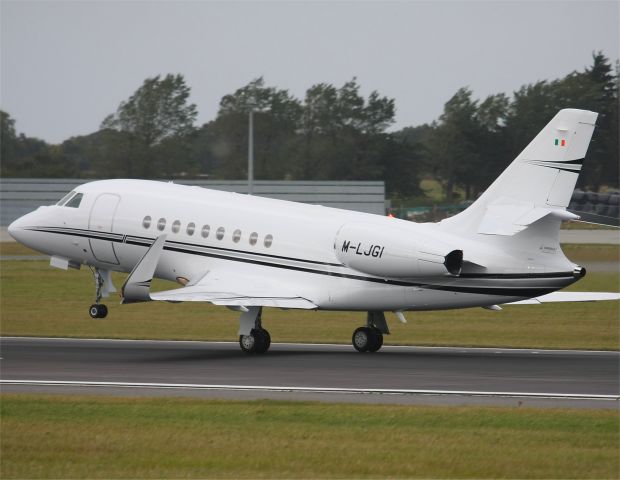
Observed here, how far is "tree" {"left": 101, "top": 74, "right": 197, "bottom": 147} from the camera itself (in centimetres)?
8244

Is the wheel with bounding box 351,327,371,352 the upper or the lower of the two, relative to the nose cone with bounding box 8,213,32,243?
lower

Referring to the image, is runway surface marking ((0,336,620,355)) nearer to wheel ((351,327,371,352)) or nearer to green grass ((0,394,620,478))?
wheel ((351,327,371,352))

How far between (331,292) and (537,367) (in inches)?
204

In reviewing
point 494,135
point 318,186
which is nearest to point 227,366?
point 318,186

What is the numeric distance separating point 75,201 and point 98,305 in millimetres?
3238

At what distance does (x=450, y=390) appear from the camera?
21.4 meters

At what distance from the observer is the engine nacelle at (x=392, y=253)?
26094mm

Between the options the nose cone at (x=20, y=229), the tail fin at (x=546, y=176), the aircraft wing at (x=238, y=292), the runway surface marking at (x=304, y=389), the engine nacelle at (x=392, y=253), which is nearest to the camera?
the runway surface marking at (x=304, y=389)

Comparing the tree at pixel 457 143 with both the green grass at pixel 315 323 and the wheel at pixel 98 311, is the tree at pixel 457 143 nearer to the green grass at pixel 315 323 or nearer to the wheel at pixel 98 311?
the green grass at pixel 315 323

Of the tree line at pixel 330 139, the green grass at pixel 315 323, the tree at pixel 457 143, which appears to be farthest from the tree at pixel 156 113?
the green grass at pixel 315 323

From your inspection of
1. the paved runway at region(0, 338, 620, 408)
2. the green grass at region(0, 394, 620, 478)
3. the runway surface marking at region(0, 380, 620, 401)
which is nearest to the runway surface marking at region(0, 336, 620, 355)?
the paved runway at region(0, 338, 620, 408)

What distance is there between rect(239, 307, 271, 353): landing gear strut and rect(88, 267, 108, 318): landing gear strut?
4425 mm

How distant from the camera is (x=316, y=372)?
961 inches

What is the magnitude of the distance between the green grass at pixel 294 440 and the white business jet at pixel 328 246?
732 cm
